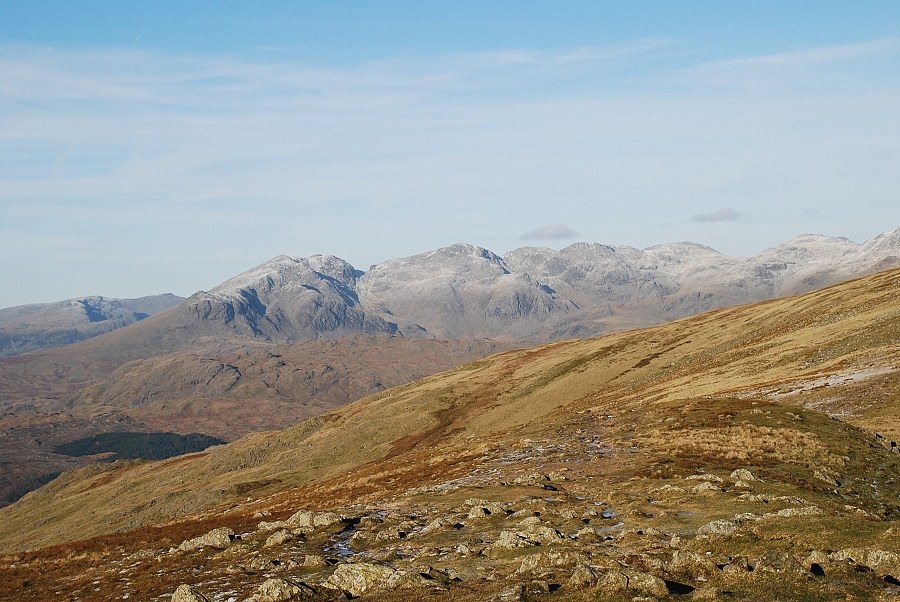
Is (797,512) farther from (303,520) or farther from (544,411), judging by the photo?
(544,411)

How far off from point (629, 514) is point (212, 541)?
881 inches

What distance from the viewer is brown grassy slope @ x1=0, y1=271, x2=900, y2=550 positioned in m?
65.4

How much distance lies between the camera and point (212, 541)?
36.9 meters

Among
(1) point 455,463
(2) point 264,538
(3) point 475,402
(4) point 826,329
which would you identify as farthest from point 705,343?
(2) point 264,538

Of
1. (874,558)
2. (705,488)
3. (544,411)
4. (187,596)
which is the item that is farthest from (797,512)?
(544,411)

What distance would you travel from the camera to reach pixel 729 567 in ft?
71.3

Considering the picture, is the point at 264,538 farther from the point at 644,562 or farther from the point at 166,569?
the point at 644,562

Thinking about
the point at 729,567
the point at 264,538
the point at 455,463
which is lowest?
the point at 455,463

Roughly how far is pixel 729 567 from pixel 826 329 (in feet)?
290

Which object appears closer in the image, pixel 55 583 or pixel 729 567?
pixel 729 567

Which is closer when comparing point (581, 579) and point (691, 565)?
point (581, 579)

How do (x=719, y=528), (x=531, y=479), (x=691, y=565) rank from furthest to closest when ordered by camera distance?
1. (x=531, y=479)
2. (x=719, y=528)
3. (x=691, y=565)

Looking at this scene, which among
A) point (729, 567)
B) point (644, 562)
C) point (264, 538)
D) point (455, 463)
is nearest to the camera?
point (729, 567)

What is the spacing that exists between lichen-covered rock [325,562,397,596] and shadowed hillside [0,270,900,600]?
6cm
